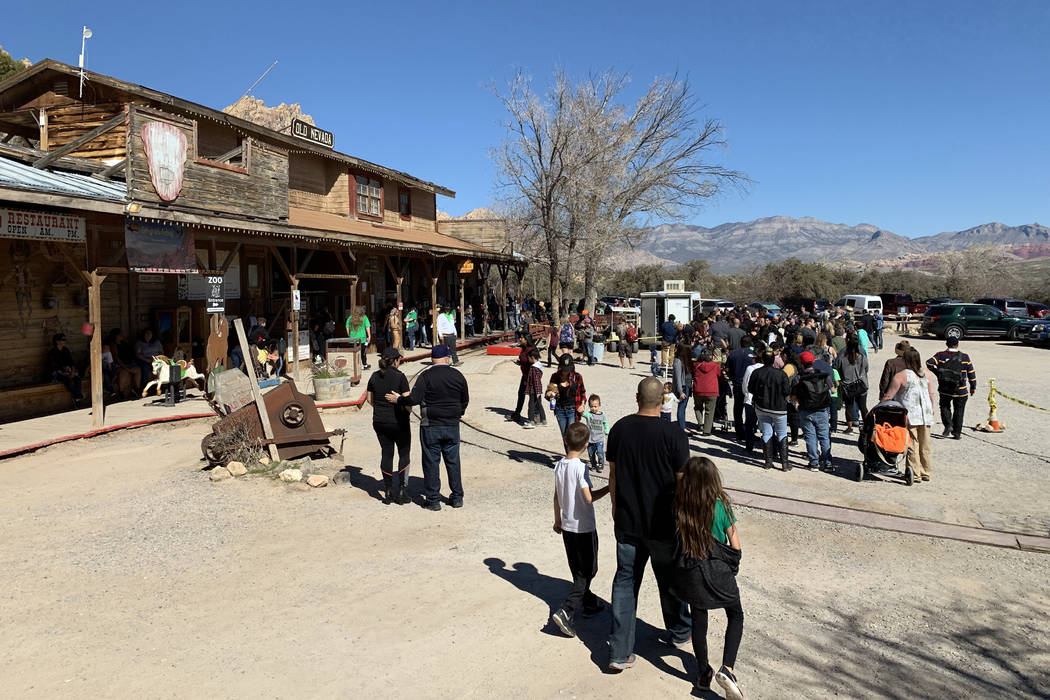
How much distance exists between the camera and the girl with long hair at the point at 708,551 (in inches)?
158

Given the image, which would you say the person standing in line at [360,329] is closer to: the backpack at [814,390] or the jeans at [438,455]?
the jeans at [438,455]

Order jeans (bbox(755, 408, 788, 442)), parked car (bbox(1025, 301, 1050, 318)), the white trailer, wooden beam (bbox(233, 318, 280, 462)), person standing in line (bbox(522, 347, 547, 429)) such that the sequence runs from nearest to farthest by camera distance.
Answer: wooden beam (bbox(233, 318, 280, 462)) < jeans (bbox(755, 408, 788, 442)) < person standing in line (bbox(522, 347, 547, 429)) < the white trailer < parked car (bbox(1025, 301, 1050, 318))

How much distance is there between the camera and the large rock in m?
8.75

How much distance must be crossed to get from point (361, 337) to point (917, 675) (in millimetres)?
16105

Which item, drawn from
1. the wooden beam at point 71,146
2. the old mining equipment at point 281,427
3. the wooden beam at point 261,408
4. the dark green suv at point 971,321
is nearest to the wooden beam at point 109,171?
the wooden beam at point 71,146

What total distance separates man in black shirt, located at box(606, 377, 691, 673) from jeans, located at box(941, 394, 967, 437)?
8891mm

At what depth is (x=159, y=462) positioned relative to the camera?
A: 388 inches

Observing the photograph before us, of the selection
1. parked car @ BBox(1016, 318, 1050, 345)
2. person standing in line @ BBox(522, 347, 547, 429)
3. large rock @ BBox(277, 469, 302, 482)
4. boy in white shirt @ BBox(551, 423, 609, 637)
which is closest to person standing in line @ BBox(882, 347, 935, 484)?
person standing in line @ BBox(522, 347, 547, 429)

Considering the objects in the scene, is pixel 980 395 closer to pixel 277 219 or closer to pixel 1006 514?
pixel 1006 514

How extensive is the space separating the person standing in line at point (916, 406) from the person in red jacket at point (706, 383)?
2.53 meters

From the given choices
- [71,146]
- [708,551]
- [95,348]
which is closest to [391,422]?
[708,551]

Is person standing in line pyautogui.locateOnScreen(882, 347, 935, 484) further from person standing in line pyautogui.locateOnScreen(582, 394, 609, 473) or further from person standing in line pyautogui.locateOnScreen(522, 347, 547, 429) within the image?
person standing in line pyautogui.locateOnScreen(522, 347, 547, 429)

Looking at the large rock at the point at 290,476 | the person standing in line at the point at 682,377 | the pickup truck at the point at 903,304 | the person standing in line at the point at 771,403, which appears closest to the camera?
the large rock at the point at 290,476

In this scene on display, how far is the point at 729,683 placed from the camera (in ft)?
13.2
